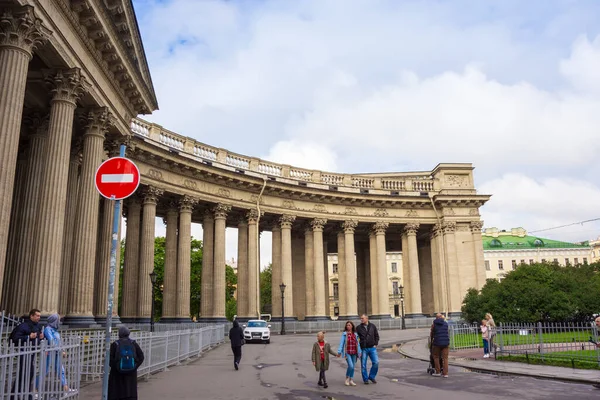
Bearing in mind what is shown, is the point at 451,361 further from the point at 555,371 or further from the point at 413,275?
the point at 413,275

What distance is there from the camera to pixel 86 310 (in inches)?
703

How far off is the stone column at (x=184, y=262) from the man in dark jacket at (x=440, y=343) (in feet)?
70.7

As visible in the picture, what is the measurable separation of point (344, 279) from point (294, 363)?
24688 mm

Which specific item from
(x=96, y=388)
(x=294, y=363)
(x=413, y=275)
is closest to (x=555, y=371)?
(x=294, y=363)

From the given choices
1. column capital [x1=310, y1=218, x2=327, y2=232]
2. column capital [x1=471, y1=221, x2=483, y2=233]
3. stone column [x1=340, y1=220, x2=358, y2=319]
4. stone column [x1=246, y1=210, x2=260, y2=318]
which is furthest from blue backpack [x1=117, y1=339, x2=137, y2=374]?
column capital [x1=471, y1=221, x2=483, y2=233]

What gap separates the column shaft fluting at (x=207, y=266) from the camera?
36.7 m

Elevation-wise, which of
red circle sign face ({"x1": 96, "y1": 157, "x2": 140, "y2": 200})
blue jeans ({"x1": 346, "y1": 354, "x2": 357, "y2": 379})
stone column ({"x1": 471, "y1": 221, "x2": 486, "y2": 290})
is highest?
stone column ({"x1": 471, "y1": 221, "x2": 486, "y2": 290})

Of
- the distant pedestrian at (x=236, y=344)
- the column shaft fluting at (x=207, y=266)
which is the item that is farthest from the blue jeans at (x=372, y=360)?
the column shaft fluting at (x=207, y=266)

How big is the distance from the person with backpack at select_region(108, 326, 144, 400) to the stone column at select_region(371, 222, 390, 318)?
37.3 m

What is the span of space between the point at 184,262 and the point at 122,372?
86.6 ft

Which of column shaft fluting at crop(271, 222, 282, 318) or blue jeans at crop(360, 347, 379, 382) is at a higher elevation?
column shaft fluting at crop(271, 222, 282, 318)

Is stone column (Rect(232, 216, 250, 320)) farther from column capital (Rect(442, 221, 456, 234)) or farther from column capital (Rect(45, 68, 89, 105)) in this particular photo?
column capital (Rect(45, 68, 89, 105))

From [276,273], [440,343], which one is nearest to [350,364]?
[440,343]

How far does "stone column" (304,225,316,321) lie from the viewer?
42.5 m
